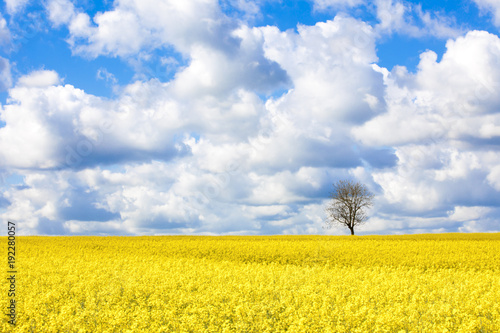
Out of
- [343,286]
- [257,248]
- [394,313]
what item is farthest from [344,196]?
[394,313]

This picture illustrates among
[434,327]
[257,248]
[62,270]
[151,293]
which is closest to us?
[434,327]

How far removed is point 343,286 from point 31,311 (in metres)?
9.55

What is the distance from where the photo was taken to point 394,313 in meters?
9.41

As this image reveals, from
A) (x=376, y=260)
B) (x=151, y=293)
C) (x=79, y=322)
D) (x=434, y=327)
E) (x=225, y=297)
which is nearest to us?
(x=434, y=327)

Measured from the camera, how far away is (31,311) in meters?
10.1

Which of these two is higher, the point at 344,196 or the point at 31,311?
the point at 344,196

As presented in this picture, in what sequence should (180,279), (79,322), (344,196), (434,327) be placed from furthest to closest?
(344,196)
(180,279)
(79,322)
(434,327)

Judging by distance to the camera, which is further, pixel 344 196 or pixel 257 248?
pixel 344 196

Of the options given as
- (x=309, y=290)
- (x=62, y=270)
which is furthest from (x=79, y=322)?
(x=62, y=270)

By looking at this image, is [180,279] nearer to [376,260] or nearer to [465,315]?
[465,315]

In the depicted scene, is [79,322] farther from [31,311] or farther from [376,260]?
[376,260]

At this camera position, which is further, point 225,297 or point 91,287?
point 91,287

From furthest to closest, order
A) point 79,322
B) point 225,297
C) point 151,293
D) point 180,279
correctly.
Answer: point 180,279
point 151,293
point 225,297
point 79,322

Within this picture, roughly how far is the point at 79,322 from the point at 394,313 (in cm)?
765
